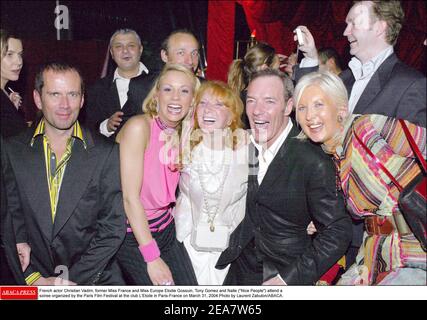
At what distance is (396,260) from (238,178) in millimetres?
634

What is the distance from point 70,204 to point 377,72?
125cm

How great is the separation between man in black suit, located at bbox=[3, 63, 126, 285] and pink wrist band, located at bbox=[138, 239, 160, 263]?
129 mm

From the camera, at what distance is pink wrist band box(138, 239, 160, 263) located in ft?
6.24

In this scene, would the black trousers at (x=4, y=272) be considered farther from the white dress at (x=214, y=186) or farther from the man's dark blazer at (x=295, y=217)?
the man's dark blazer at (x=295, y=217)

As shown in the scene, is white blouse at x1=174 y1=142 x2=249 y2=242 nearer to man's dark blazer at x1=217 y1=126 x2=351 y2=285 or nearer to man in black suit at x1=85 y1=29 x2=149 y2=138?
man's dark blazer at x1=217 y1=126 x2=351 y2=285

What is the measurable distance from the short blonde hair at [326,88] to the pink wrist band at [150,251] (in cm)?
68

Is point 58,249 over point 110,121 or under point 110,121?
under

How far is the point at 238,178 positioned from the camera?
190cm

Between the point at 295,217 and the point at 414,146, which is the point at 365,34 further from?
the point at 295,217

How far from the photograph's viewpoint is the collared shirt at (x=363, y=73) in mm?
1896

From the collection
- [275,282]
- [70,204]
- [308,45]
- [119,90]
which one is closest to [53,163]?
[70,204]

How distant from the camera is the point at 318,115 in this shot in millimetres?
1823
